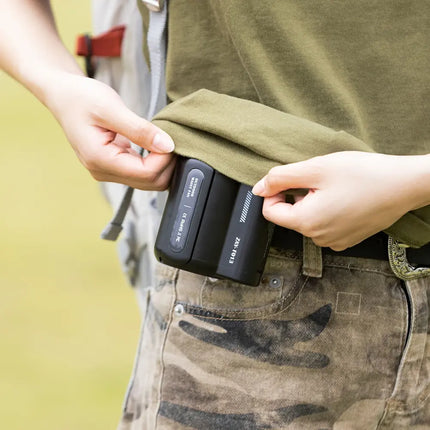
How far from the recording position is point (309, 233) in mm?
1292

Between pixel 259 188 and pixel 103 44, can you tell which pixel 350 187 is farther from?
pixel 103 44

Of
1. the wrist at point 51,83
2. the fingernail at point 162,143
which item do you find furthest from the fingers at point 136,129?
the wrist at point 51,83

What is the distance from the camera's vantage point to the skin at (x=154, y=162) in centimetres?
126

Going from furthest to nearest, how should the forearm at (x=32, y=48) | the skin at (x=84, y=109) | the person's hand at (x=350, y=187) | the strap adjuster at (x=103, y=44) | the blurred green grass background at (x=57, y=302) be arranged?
1. the blurred green grass background at (x=57, y=302)
2. the strap adjuster at (x=103, y=44)
3. the forearm at (x=32, y=48)
4. the skin at (x=84, y=109)
5. the person's hand at (x=350, y=187)

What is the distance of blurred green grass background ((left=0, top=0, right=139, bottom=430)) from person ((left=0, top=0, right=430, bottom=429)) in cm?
195

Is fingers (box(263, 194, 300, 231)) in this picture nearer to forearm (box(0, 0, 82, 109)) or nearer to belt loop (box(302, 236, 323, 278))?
belt loop (box(302, 236, 323, 278))

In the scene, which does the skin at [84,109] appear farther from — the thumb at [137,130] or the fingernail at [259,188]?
the fingernail at [259,188]

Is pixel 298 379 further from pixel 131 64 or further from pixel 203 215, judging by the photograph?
pixel 131 64

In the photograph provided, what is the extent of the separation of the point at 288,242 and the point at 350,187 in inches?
6.8

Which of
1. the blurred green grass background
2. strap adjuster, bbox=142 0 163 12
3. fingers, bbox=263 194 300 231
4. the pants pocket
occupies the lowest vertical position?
the blurred green grass background

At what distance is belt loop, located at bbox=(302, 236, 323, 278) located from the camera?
1371 mm

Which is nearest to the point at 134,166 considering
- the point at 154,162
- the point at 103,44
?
the point at 154,162

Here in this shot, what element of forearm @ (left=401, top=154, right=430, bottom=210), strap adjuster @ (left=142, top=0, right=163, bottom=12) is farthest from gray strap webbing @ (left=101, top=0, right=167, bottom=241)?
forearm @ (left=401, top=154, right=430, bottom=210)

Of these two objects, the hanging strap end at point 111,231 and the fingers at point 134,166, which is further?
the hanging strap end at point 111,231
